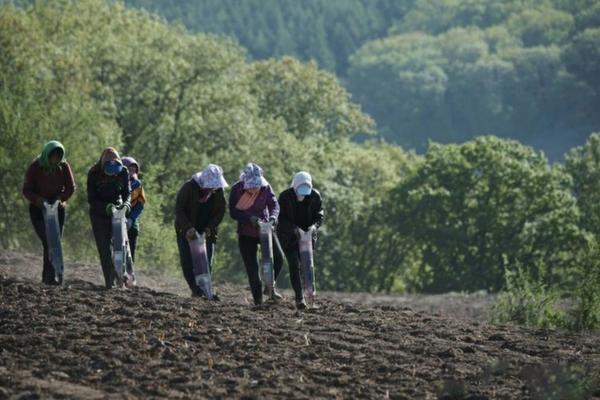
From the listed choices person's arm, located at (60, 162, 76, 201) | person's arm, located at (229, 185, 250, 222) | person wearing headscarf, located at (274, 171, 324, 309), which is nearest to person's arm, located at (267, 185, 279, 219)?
person's arm, located at (229, 185, 250, 222)

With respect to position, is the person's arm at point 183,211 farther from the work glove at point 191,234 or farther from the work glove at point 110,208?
the work glove at point 110,208

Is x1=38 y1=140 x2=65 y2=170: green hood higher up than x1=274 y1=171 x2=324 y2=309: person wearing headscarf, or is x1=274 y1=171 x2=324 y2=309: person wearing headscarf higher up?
x1=38 y1=140 x2=65 y2=170: green hood

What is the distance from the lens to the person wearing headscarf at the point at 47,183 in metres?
20.8

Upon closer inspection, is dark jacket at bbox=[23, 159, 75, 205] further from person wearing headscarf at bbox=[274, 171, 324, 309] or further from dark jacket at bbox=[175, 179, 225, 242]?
person wearing headscarf at bbox=[274, 171, 324, 309]

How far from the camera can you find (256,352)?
1653cm

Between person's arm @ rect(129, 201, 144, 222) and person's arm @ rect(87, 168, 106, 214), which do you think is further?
person's arm @ rect(129, 201, 144, 222)

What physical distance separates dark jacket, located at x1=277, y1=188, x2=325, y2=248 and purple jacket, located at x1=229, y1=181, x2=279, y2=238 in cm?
50

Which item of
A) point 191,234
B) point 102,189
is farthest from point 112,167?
point 191,234

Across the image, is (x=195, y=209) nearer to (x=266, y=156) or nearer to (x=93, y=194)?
Answer: (x=93, y=194)

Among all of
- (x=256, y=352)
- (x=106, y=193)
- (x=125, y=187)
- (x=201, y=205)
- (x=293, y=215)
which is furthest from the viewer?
(x=293, y=215)

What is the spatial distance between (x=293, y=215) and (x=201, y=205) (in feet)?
4.12

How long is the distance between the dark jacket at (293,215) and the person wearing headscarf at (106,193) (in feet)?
6.50

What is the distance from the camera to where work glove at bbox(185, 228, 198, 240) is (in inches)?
811

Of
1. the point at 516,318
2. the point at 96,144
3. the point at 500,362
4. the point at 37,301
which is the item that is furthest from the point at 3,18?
the point at 500,362
